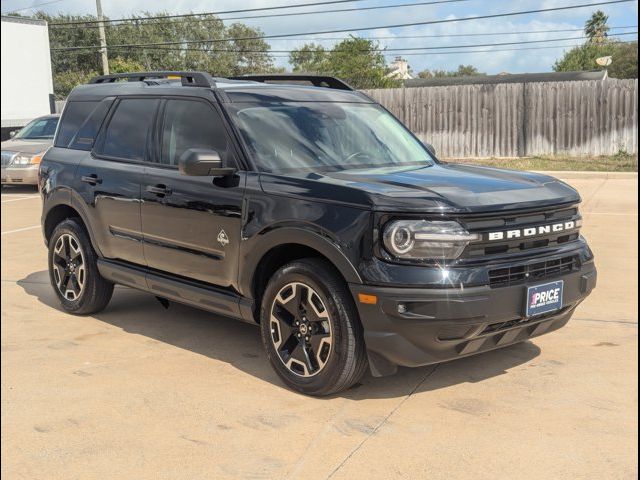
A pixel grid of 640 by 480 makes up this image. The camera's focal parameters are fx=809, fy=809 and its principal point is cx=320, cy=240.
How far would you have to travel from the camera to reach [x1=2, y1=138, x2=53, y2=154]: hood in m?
17.0

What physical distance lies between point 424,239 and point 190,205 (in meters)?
1.80

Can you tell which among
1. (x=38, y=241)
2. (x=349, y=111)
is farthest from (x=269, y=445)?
(x=38, y=241)

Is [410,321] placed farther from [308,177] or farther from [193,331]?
[193,331]

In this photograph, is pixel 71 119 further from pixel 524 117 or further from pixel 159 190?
pixel 524 117

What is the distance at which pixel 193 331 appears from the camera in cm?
613

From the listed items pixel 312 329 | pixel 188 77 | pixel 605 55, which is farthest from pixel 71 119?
pixel 605 55

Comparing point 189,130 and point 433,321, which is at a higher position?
point 189,130

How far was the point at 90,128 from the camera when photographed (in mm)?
6566

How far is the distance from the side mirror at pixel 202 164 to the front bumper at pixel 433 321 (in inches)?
50.5

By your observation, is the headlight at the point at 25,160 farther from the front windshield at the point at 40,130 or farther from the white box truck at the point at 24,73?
the white box truck at the point at 24,73

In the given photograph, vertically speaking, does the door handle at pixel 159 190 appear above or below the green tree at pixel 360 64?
below

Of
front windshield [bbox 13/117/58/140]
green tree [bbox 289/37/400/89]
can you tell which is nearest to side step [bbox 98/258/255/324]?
front windshield [bbox 13/117/58/140]

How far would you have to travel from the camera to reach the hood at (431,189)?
14.0 ft

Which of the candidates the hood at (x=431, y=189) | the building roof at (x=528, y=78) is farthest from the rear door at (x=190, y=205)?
the building roof at (x=528, y=78)
